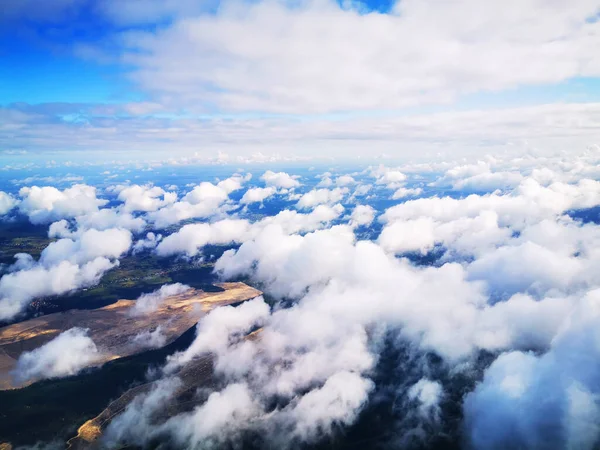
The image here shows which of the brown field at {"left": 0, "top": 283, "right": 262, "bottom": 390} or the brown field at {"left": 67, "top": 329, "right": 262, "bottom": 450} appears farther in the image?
the brown field at {"left": 0, "top": 283, "right": 262, "bottom": 390}

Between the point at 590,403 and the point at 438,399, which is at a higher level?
the point at 590,403

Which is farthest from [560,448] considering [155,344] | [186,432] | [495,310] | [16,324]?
[16,324]

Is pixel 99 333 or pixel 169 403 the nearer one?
pixel 169 403

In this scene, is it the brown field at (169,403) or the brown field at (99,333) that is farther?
the brown field at (99,333)

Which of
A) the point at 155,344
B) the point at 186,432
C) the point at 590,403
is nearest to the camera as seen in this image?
the point at 590,403

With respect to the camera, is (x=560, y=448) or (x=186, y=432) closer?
(x=560, y=448)

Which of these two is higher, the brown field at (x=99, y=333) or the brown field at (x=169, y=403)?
the brown field at (x=99, y=333)

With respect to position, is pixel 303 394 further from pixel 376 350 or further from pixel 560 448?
pixel 560 448

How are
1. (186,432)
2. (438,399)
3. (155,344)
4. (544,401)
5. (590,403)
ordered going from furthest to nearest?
1. (155,344)
2. (438,399)
3. (186,432)
4. (544,401)
5. (590,403)

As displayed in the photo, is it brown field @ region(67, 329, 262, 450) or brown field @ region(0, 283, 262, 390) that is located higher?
brown field @ region(0, 283, 262, 390)

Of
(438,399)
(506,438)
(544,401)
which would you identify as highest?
(544,401)

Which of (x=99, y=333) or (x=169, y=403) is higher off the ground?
(x=99, y=333)
